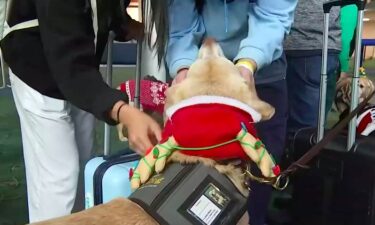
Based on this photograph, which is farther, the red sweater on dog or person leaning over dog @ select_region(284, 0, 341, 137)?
person leaning over dog @ select_region(284, 0, 341, 137)

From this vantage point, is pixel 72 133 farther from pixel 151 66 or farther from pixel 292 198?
pixel 292 198

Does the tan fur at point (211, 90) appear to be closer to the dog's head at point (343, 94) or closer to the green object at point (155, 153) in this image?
the green object at point (155, 153)

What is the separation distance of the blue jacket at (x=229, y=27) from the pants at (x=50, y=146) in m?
0.33

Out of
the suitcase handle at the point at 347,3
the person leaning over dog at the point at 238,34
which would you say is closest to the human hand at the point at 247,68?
the person leaning over dog at the point at 238,34

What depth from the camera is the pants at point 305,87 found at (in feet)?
6.49

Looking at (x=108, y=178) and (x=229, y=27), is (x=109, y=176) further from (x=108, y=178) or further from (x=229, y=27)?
(x=229, y=27)

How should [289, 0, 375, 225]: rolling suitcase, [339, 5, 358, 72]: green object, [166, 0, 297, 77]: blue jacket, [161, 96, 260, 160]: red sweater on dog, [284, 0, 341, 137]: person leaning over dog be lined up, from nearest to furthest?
1. [161, 96, 260, 160]: red sweater on dog
2. [166, 0, 297, 77]: blue jacket
3. [289, 0, 375, 225]: rolling suitcase
4. [284, 0, 341, 137]: person leaning over dog
5. [339, 5, 358, 72]: green object

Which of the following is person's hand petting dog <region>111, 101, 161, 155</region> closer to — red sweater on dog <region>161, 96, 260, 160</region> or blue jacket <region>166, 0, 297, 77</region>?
red sweater on dog <region>161, 96, 260, 160</region>

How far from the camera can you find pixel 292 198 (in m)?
1.84

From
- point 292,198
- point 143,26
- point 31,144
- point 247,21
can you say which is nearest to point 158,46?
point 143,26

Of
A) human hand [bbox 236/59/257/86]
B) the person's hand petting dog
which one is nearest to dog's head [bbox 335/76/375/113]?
human hand [bbox 236/59/257/86]

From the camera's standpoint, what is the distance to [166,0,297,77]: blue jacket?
3.92 ft

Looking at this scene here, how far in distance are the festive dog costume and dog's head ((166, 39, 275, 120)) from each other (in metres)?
0.02

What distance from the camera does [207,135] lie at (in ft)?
3.19
